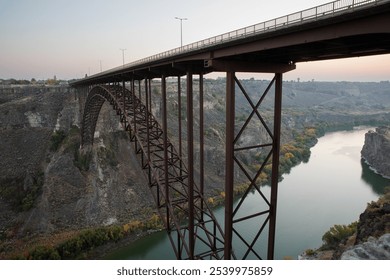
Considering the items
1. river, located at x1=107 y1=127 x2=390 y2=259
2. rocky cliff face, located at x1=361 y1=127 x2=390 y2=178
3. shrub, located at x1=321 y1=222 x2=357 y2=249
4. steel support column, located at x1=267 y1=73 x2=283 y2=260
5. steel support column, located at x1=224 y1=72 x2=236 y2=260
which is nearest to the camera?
steel support column, located at x1=224 y1=72 x2=236 y2=260

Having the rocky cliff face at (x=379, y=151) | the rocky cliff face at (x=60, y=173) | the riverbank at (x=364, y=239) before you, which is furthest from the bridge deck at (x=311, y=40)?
the rocky cliff face at (x=379, y=151)

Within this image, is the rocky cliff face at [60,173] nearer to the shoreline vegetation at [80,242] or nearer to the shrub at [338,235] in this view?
the shoreline vegetation at [80,242]

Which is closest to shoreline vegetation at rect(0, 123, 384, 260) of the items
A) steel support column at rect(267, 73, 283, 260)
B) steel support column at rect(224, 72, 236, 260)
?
→ steel support column at rect(267, 73, 283, 260)

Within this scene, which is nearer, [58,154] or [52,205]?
[52,205]

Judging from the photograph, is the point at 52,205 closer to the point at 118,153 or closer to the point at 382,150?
the point at 118,153

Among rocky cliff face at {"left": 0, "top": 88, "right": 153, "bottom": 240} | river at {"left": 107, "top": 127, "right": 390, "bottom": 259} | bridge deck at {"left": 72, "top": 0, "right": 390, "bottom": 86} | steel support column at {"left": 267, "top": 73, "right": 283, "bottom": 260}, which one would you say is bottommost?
river at {"left": 107, "top": 127, "right": 390, "bottom": 259}

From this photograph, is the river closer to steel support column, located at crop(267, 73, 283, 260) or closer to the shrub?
the shrub

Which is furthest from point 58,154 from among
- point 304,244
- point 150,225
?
point 304,244
